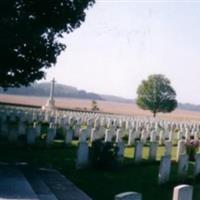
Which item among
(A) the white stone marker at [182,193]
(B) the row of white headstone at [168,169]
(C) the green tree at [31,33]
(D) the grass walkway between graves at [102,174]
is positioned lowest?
(D) the grass walkway between graves at [102,174]

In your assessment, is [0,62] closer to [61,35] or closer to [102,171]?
[61,35]

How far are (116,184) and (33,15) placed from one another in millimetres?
5446

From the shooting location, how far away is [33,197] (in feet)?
28.2

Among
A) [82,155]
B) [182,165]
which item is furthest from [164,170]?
[82,155]

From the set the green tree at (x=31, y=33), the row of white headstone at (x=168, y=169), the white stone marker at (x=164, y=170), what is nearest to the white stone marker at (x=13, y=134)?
the green tree at (x=31, y=33)

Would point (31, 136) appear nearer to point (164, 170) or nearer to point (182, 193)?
point (164, 170)

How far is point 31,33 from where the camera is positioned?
39.3 feet

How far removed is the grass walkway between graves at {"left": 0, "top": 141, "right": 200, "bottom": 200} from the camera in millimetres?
10133

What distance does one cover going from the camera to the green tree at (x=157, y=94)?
5628 cm

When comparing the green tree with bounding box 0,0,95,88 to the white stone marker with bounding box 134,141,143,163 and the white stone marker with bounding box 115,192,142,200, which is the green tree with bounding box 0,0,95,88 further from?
the white stone marker with bounding box 115,192,142,200

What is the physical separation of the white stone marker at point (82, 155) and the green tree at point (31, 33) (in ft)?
9.37

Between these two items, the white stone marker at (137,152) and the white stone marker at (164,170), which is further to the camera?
the white stone marker at (137,152)

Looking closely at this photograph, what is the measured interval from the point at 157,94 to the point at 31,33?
44.9 metres

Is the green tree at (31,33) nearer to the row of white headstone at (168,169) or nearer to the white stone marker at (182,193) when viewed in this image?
the row of white headstone at (168,169)
